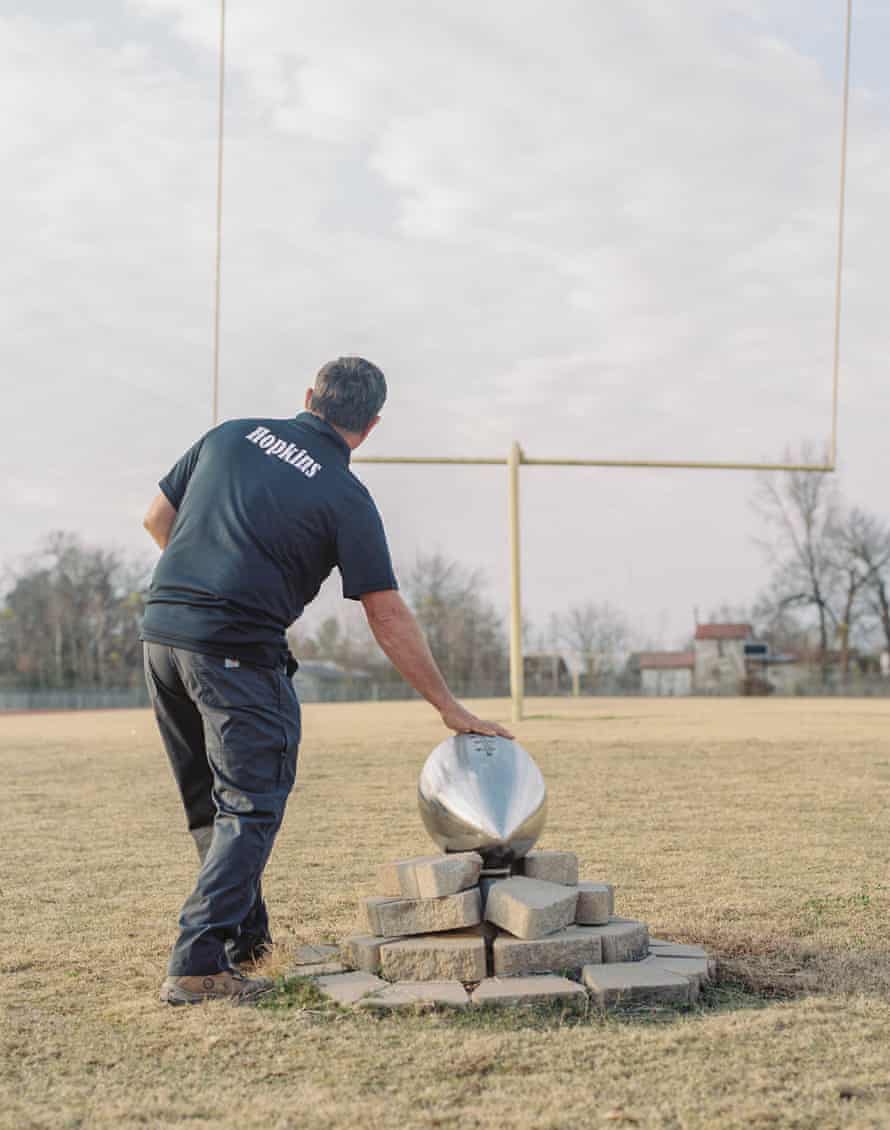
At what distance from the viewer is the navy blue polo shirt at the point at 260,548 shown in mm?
4004

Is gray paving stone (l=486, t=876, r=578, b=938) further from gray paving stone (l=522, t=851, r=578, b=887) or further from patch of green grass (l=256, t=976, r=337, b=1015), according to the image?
patch of green grass (l=256, t=976, r=337, b=1015)

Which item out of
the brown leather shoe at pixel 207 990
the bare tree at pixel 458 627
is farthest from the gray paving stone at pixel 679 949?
the bare tree at pixel 458 627

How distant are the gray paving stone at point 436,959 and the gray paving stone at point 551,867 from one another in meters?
0.43

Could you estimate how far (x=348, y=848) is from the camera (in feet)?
25.4

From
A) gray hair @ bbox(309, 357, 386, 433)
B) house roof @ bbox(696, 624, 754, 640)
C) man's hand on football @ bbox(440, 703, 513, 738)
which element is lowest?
man's hand on football @ bbox(440, 703, 513, 738)

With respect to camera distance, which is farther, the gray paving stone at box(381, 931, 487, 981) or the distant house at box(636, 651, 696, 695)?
the distant house at box(636, 651, 696, 695)

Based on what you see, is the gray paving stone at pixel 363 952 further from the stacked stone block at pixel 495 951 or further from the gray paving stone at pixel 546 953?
the gray paving stone at pixel 546 953

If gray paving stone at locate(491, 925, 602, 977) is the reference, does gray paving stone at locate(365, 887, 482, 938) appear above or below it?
above

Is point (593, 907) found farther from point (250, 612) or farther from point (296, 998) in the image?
point (250, 612)

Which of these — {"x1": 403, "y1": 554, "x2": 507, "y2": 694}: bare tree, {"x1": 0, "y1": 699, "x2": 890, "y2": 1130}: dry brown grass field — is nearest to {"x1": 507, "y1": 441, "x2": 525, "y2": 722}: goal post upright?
{"x1": 0, "y1": 699, "x2": 890, "y2": 1130}: dry brown grass field

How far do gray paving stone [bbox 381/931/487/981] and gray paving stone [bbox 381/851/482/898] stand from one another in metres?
→ 0.16

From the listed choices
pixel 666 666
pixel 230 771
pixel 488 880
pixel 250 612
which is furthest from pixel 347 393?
pixel 666 666

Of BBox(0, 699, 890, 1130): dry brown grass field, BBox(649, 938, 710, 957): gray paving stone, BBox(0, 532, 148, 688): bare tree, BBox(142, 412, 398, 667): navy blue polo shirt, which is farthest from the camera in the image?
BBox(0, 532, 148, 688): bare tree

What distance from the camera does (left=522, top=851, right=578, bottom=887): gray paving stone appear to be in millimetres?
4523
